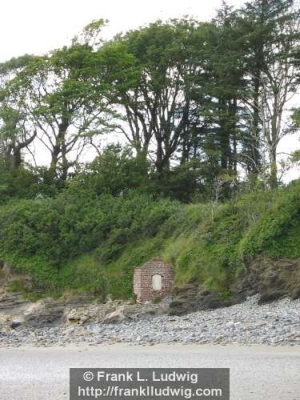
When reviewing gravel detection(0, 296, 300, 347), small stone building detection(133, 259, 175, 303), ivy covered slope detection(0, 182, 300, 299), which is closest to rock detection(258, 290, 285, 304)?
gravel detection(0, 296, 300, 347)

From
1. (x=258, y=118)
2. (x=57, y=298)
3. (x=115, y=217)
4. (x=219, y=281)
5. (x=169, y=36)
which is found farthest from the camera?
(x=169, y=36)

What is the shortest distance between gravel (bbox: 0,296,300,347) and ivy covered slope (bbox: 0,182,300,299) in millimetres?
2356

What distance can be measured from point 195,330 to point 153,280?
7.61m

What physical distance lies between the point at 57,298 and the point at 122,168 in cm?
923

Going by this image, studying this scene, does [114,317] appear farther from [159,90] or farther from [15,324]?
[159,90]

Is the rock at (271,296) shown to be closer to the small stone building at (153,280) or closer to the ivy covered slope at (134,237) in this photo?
the ivy covered slope at (134,237)

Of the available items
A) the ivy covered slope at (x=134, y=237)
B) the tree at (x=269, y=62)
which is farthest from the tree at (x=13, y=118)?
the tree at (x=269, y=62)

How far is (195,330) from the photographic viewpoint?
703 inches

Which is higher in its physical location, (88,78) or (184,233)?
(88,78)

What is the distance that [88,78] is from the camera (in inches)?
Answer: 1359

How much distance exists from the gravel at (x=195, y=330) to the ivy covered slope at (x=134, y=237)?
2.36 meters

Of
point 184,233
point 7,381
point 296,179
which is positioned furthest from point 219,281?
point 7,381

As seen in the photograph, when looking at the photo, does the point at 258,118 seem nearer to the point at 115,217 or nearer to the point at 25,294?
the point at 115,217

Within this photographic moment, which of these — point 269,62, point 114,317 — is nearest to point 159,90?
point 269,62
